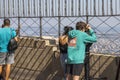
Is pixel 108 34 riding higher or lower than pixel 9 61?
higher

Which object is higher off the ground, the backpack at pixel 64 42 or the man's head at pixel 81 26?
the man's head at pixel 81 26

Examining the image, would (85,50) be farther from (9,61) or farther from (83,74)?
(9,61)

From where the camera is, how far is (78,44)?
27.8ft

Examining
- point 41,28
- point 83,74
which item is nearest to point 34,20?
point 41,28

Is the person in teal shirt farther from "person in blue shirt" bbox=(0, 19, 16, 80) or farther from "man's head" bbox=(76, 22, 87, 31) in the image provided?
"person in blue shirt" bbox=(0, 19, 16, 80)

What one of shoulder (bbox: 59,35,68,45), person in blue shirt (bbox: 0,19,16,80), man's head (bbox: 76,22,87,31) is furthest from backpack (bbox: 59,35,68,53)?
person in blue shirt (bbox: 0,19,16,80)

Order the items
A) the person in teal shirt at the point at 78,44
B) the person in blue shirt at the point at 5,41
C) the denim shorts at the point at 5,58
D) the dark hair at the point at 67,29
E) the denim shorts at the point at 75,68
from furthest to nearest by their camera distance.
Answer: the denim shorts at the point at 5,58
the person in blue shirt at the point at 5,41
the dark hair at the point at 67,29
the denim shorts at the point at 75,68
the person in teal shirt at the point at 78,44

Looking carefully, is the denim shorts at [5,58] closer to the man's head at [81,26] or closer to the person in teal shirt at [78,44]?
the person in teal shirt at [78,44]

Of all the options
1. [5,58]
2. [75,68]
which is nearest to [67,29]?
[75,68]

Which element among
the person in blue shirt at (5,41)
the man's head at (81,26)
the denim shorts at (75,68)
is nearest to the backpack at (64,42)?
the denim shorts at (75,68)

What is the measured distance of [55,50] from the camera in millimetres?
10352

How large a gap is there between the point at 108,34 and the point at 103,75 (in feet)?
2.97

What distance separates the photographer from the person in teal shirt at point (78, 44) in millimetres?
8446

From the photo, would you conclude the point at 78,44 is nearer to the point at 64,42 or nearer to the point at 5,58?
the point at 64,42
